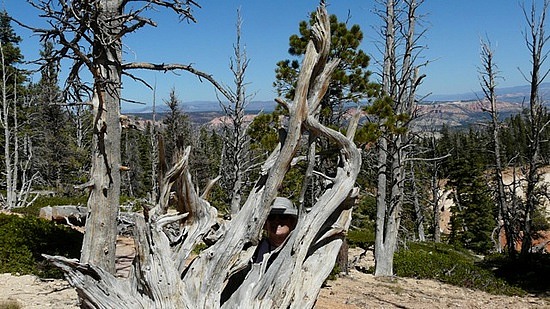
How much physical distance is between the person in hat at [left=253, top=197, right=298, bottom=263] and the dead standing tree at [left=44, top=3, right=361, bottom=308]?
11cm

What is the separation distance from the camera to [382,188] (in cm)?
1170

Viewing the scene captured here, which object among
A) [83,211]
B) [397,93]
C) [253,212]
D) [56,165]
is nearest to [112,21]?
[253,212]

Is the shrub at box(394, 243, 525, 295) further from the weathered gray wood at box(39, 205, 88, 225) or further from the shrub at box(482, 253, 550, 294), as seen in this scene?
the weathered gray wood at box(39, 205, 88, 225)

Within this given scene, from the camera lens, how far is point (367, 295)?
8.95 m

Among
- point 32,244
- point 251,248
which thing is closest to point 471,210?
point 32,244

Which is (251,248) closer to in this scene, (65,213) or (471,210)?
(65,213)

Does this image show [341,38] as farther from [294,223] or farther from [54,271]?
[54,271]

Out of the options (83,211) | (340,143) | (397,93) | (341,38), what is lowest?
(83,211)

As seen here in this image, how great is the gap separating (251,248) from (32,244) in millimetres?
7317

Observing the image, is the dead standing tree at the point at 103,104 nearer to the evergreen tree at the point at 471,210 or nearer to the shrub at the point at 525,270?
the shrub at the point at 525,270

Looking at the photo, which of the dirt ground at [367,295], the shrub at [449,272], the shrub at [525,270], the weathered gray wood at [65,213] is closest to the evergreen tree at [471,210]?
the shrub at [525,270]

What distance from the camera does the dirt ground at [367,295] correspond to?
6852 millimetres

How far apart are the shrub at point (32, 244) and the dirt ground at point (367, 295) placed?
337mm

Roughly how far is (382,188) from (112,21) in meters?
8.25
